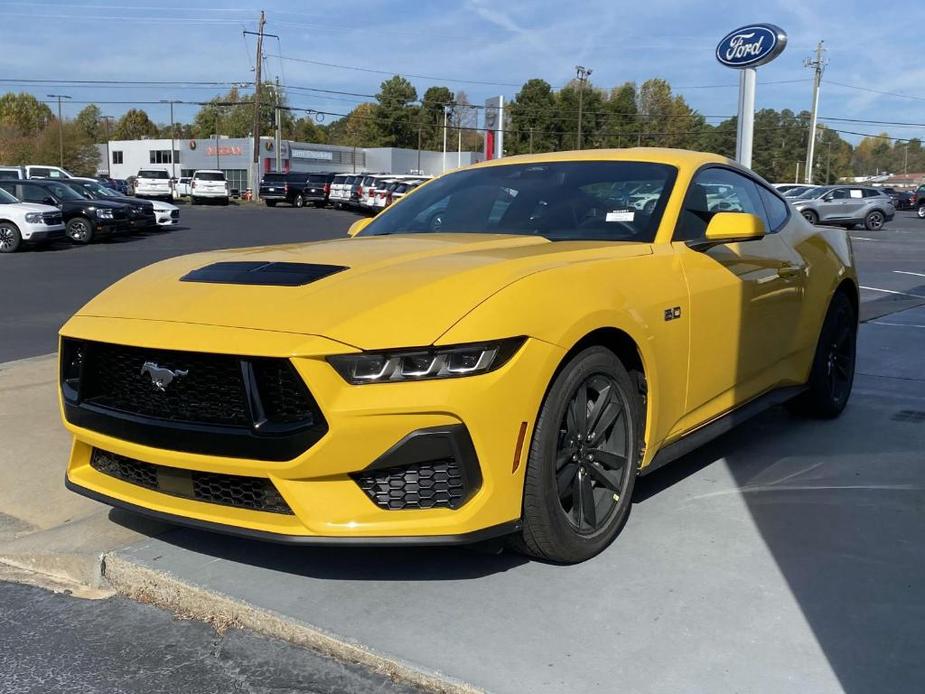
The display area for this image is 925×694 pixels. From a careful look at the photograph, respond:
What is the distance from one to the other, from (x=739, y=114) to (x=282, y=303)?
44.0 feet

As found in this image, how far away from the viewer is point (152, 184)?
146 ft

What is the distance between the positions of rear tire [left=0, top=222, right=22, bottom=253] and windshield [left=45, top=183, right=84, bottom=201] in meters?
3.03

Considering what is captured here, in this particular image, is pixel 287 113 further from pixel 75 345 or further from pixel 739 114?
pixel 75 345

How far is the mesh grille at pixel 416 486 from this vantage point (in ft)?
9.00

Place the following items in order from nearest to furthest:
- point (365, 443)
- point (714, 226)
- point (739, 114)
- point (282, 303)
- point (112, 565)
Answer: point (365, 443), point (282, 303), point (112, 565), point (714, 226), point (739, 114)

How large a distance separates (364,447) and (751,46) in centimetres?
1702

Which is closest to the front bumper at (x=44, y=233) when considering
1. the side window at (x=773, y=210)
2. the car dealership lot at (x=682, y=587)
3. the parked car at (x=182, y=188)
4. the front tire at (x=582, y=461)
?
the car dealership lot at (x=682, y=587)

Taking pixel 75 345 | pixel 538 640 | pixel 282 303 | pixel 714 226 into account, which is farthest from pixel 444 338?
pixel 714 226

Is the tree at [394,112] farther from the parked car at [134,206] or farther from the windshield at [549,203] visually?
the windshield at [549,203]

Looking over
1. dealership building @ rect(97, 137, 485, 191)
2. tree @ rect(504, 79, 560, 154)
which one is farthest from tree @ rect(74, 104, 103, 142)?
tree @ rect(504, 79, 560, 154)

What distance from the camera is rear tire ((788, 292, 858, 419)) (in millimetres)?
5090

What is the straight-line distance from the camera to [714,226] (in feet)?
12.5

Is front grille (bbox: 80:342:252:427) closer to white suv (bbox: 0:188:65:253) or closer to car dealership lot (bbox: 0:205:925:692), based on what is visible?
car dealership lot (bbox: 0:205:925:692)

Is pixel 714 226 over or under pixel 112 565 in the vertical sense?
over
